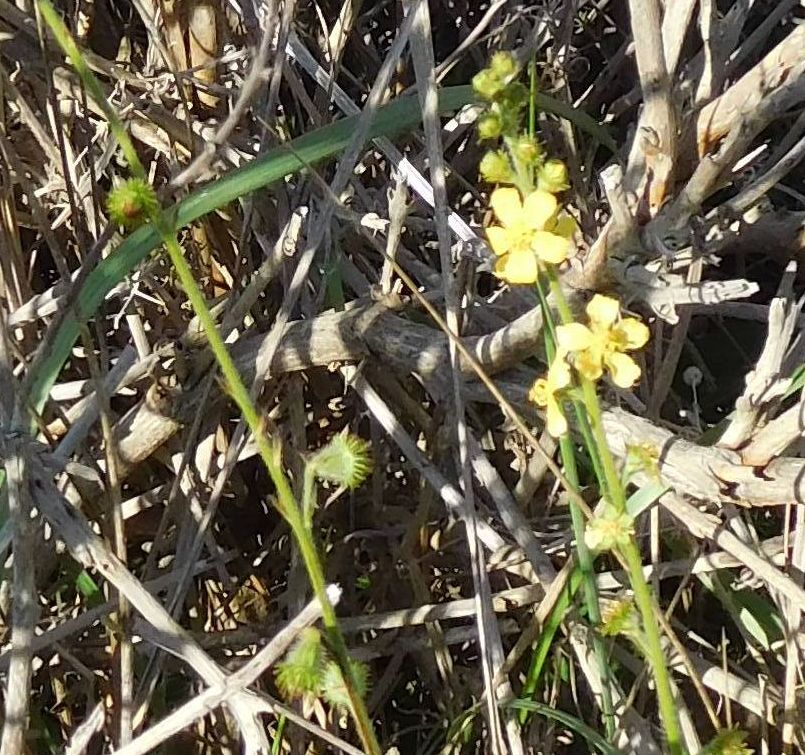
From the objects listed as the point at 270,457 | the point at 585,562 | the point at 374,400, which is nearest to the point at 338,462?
the point at 270,457

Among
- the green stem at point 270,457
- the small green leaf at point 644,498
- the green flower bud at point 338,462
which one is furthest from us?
the small green leaf at point 644,498

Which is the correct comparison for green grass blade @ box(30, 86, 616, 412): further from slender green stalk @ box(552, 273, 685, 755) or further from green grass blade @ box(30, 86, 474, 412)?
slender green stalk @ box(552, 273, 685, 755)

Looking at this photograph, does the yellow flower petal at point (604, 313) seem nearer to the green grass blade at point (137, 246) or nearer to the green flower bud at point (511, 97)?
the green flower bud at point (511, 97)

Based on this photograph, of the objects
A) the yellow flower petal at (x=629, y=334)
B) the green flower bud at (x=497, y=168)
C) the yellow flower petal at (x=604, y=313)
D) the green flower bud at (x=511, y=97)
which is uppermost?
the green flower bud at (x=511, y=97)

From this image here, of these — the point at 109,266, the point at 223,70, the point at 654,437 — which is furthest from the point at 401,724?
the point at 223,70

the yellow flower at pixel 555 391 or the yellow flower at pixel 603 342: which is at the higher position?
the yellow flower at pixel 603 342

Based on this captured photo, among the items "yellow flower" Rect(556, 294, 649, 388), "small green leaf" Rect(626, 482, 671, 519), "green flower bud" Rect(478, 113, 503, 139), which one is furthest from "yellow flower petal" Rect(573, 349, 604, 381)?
"small green leaf" Rect(626, 482, 671, 519)

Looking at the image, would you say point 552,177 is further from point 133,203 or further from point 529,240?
point 133,203

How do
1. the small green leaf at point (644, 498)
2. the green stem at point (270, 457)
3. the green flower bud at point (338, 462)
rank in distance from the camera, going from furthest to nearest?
the small green leaf at point (644, 498) < the green flower bud at point (338, 462) < the green stem at point (270, 457)

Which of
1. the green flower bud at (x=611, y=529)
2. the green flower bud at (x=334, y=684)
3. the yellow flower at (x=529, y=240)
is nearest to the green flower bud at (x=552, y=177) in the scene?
the yellow flower at (x=529, y=240)
